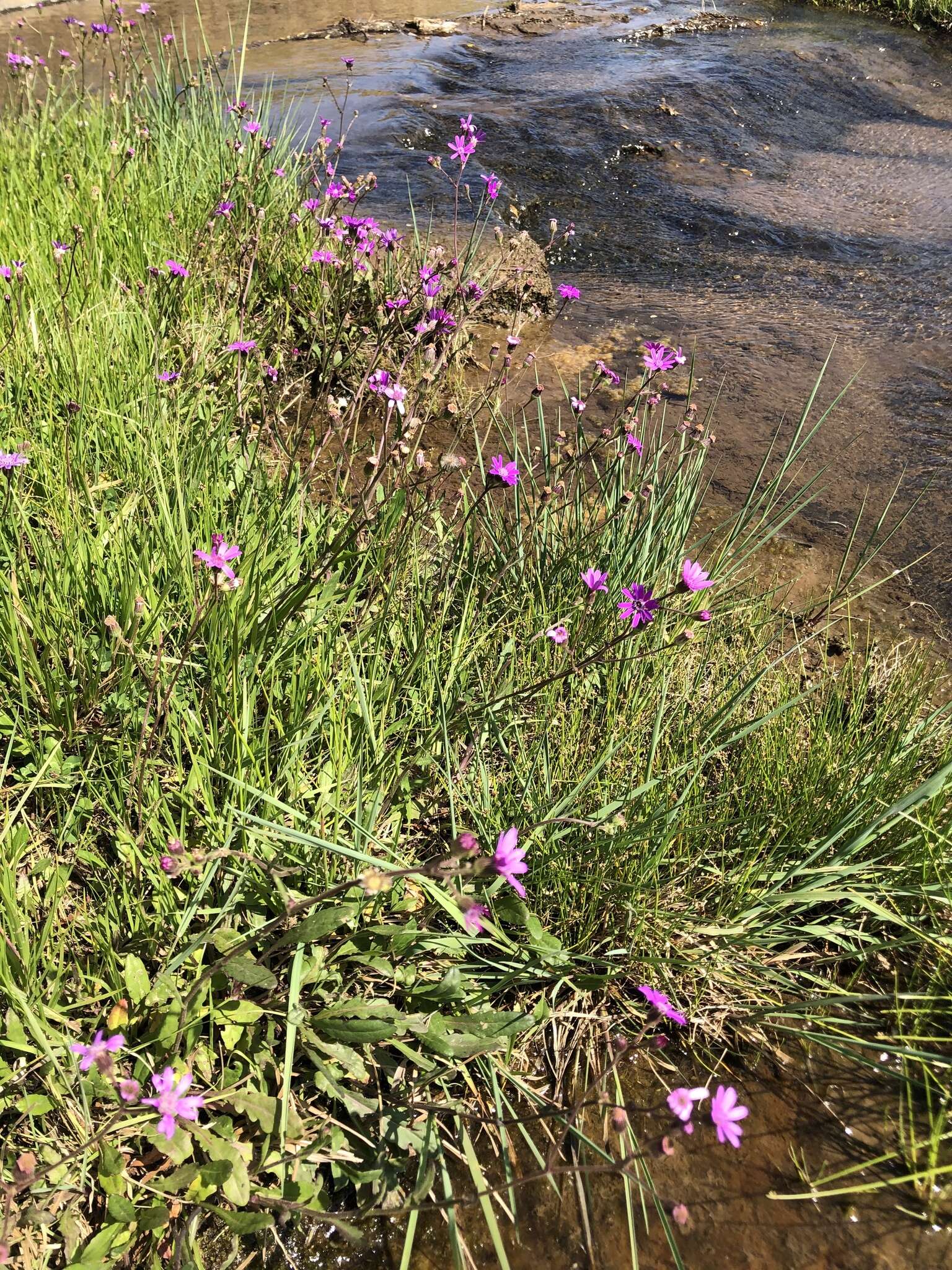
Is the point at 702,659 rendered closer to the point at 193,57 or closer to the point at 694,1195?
the point at 694,1195

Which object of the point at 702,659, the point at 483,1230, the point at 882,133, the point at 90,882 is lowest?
the point at 483,1230

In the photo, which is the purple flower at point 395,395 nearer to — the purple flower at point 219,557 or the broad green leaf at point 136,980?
the purple flower at point 219,557

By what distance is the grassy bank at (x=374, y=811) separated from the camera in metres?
1.43

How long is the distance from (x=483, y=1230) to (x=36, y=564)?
1.56 metres

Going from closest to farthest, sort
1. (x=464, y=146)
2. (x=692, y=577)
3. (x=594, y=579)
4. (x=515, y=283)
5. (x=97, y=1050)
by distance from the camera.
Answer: (x=97, y=1050)
(x=692, y=577)
(x=594, y=579)
(x=464, y=146)
(x=515, y=283)

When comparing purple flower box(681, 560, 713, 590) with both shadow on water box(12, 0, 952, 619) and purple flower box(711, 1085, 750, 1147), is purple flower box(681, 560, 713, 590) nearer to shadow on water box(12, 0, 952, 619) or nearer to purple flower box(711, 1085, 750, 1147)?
purple flower box(711, 1085, 750, 1147)

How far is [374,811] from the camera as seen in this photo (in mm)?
1661

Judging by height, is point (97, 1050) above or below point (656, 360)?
below

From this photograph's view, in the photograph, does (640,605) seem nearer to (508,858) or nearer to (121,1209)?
(508,858)

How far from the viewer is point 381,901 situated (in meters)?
1.68

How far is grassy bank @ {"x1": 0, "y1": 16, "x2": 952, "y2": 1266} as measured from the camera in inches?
56.4

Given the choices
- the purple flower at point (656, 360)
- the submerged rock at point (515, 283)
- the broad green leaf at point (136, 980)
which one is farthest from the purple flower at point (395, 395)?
the submerged rock at point (515, 283)

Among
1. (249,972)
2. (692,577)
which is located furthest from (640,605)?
(249,972)

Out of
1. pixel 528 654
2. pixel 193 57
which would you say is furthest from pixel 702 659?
pixel 193 57
